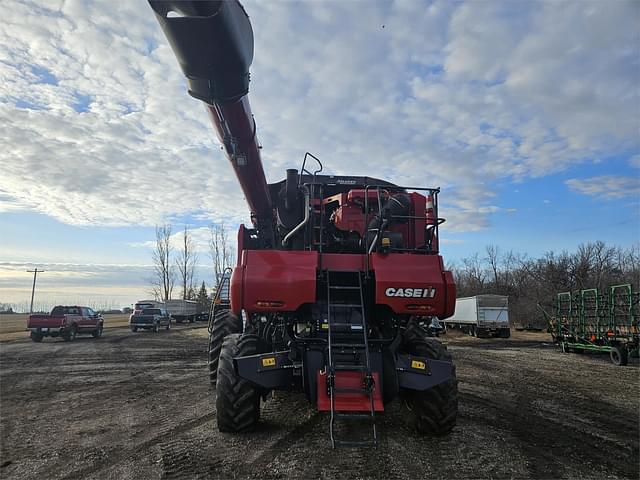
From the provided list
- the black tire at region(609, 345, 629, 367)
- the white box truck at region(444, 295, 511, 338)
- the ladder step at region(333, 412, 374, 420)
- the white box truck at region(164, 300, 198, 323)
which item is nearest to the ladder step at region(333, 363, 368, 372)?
the ladder step at region(333, 412, 374, 420)

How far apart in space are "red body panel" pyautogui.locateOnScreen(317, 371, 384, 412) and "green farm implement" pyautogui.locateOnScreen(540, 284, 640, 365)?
13.2 m

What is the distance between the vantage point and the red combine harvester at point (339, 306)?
197 inches

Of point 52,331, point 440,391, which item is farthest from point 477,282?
point 440,391

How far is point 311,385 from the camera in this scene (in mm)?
5207

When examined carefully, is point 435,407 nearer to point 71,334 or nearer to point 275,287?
point 275,287

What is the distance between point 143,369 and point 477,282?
56235 mm

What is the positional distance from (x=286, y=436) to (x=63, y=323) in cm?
2047

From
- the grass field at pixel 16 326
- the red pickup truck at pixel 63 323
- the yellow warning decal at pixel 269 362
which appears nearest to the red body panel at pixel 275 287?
the yellow warning decal at pixel 269 362

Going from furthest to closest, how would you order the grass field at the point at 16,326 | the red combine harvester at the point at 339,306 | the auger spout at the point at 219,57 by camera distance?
the grass field at the point at 16,326
the red combine harvester at the point at 339,306
the auger spout at the point at 219,57

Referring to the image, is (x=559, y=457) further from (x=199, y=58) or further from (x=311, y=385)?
(x=199, y=58)

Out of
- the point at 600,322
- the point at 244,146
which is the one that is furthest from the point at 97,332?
the point at 600,322

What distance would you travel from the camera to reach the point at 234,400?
5484 mm

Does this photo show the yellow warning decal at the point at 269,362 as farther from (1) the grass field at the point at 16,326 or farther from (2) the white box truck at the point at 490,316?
(1) the grass field at the point at 16,326

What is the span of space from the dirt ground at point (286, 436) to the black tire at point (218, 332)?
0.44 m
